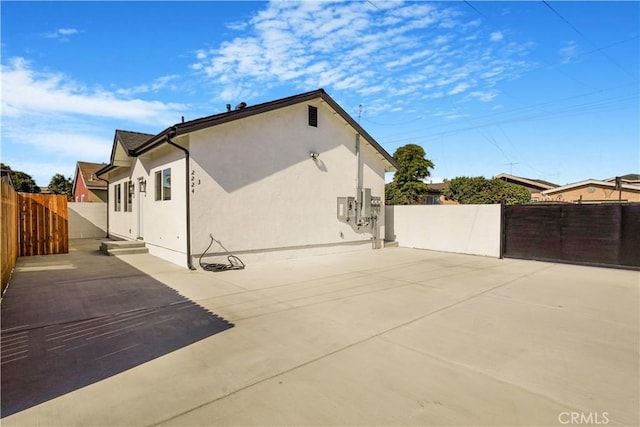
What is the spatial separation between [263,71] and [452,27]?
5890 mm

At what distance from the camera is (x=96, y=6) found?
294 inches

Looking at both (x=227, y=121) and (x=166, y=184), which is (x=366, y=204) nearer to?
(x=227, y=121)

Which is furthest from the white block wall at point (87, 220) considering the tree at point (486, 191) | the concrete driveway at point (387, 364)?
the tree at point (486, 191)

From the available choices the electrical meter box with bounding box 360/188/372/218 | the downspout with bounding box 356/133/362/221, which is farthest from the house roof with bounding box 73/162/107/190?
the electrical meter box with bounding box 360/188/372/218

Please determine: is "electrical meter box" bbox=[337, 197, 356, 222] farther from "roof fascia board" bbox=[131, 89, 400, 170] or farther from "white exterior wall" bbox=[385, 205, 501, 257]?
"white exterior wall" bbox=[385, 205, 501, 257]

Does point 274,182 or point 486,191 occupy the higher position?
point 486,191

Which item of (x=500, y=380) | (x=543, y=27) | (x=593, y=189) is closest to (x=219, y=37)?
(x=543, y=27)

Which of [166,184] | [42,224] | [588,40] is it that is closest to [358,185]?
[166,184]

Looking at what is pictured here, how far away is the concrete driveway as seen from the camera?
239 cm

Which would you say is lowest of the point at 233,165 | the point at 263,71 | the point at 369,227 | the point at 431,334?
the point at 431,334

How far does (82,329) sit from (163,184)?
20.7 feet

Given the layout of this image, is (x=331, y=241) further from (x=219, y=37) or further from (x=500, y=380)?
(x=500, y=380)

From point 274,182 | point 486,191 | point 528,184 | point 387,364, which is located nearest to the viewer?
point 387,364

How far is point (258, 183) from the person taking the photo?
941 cm
